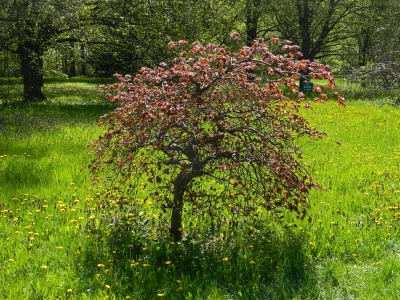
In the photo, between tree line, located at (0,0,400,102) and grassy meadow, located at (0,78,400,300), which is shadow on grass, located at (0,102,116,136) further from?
grassy meadow, located at (0,78,400,300)

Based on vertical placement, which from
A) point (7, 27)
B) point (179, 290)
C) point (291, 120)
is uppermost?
point (7, 27)

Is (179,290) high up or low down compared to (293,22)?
down

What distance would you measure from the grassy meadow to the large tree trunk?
10.2 meters

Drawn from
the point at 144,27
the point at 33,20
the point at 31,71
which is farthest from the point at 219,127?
the point at 31,71

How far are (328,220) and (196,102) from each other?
8.19 ft

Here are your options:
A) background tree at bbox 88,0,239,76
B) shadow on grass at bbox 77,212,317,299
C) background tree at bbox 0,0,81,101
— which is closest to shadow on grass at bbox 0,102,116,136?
background tree at bbox 0,0,81,101

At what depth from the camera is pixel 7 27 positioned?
1427 centimetres

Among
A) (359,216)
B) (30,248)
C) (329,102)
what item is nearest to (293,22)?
(329,102)

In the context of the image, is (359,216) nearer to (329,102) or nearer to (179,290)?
(179,290)

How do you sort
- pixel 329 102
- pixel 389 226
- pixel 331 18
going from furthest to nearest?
pixel 331 18
pixel 329 102
pixel 389 226

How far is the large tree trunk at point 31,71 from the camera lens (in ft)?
55.3

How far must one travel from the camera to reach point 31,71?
18.0 metres

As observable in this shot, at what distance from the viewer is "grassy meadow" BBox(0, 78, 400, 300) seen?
13.8ft

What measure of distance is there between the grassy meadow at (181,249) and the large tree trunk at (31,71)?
1018 cm
